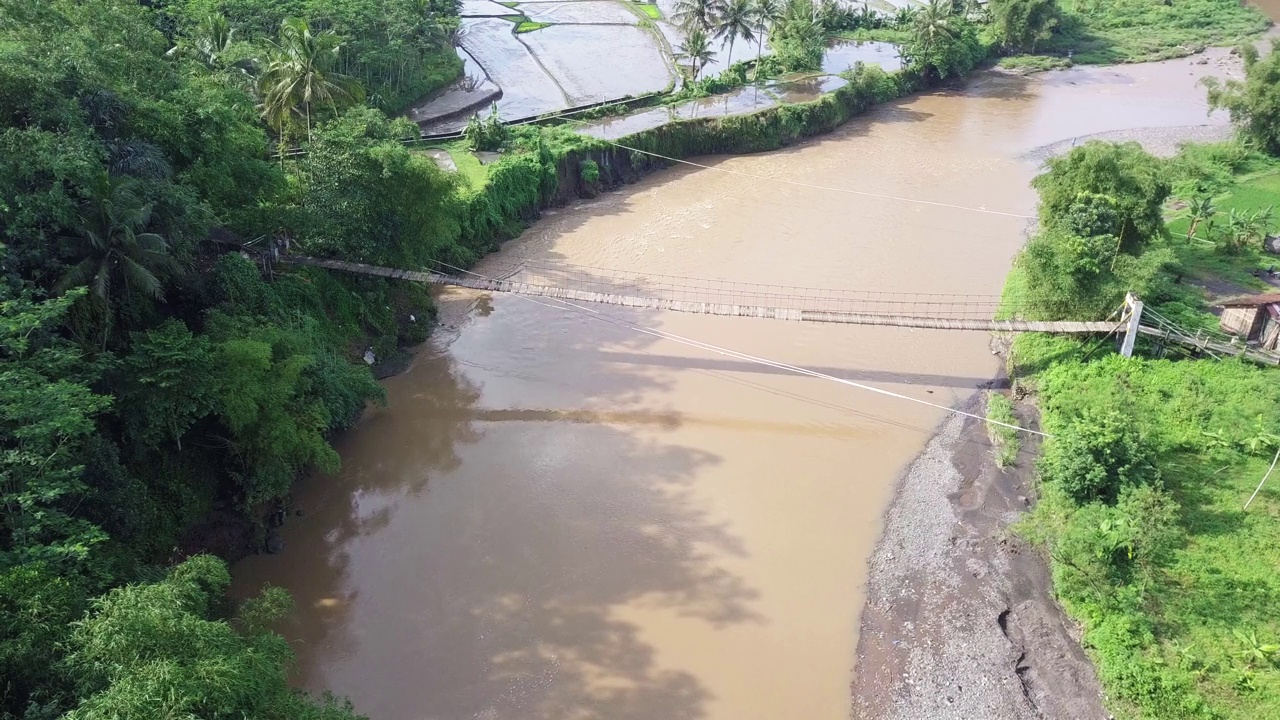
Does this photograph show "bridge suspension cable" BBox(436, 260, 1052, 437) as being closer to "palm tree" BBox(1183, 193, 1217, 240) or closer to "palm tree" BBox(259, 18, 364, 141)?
"palm tree" BBox(259, 18, 364, 141)

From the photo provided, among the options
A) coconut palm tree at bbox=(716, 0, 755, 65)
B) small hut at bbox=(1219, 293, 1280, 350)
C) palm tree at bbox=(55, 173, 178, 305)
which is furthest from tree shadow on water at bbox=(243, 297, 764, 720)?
coconut palm tree at bbox=(716, 0, 755, 65)

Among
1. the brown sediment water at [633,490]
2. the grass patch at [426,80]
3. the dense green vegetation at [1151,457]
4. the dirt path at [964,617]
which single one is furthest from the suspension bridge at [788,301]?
the grass patch at [426,80]

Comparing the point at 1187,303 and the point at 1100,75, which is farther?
the point at 1100,75

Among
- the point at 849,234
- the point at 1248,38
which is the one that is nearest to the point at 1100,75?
the point at 1248,38

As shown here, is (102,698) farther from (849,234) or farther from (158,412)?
(849,234)

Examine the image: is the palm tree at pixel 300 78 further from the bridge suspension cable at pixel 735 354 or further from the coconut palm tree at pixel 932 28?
the coconut palm tree at pixel 932 28

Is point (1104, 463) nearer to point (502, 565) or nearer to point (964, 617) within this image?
point (964, 617)
